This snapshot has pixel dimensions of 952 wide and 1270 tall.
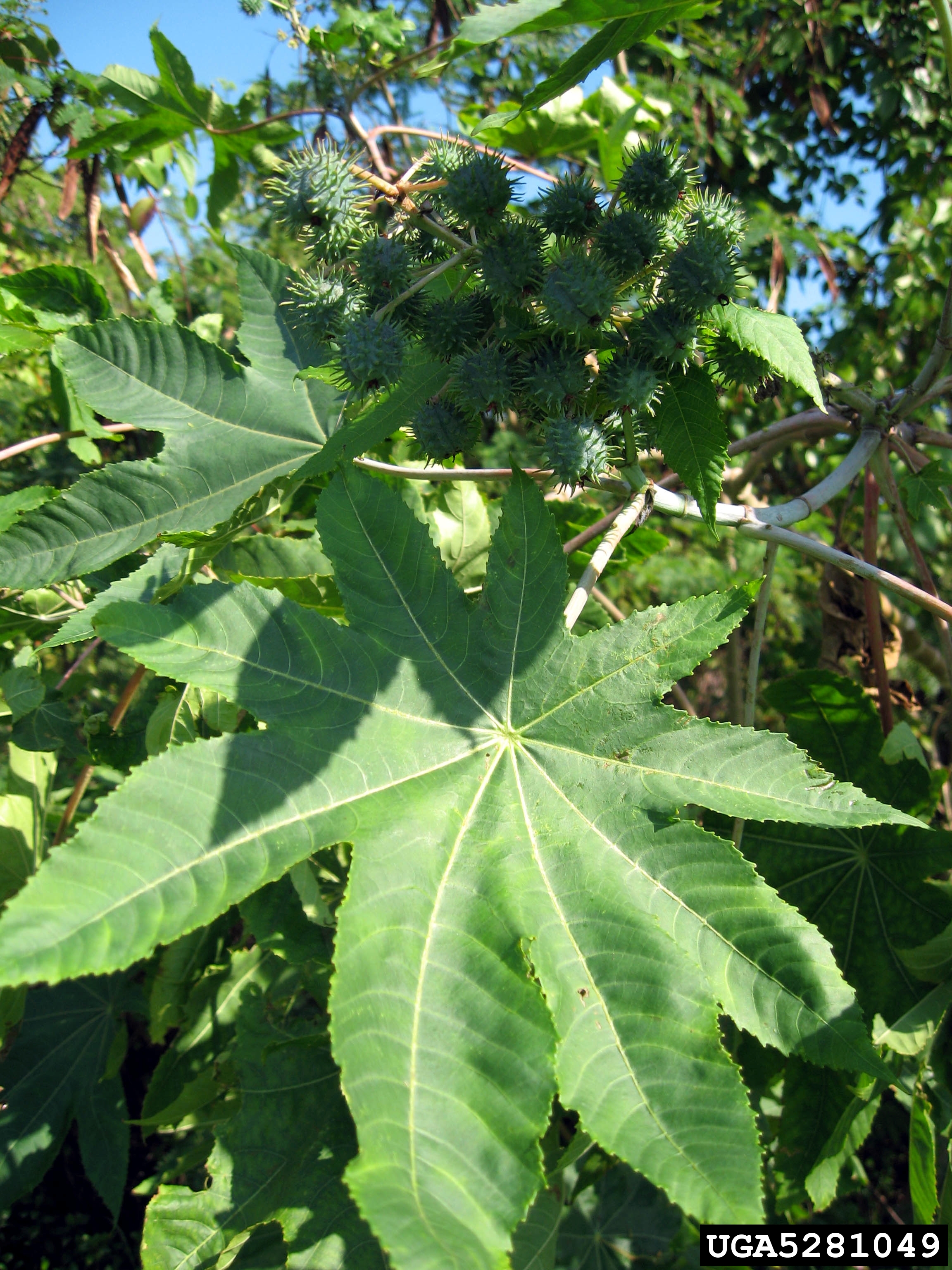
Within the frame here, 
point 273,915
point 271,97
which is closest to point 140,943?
point 273,915

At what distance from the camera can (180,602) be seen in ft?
3.92

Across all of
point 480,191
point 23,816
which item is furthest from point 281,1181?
point 480,191

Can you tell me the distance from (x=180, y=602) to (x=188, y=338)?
80 centimetres

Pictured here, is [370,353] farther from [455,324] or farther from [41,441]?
[41,441]

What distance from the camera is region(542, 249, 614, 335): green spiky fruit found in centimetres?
108

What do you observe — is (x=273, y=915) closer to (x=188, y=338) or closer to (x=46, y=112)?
(x=188, y=338)

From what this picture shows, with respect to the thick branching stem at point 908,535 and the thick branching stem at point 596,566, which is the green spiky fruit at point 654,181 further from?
the thick branching stem at point 908,535

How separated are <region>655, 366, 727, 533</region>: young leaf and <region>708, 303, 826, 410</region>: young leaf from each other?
0.10m

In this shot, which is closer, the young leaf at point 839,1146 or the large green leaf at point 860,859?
the young leaf at point 839,1146

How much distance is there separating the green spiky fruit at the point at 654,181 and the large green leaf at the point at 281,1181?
4.92 ft

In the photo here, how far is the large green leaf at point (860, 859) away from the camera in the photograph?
1.65 m

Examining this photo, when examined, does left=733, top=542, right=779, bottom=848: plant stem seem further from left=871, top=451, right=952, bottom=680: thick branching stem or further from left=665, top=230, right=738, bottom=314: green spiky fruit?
left=665, top=230, right=738, bottom=314: green spiky fruit

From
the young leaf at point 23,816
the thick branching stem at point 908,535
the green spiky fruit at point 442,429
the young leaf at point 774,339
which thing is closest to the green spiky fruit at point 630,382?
the young leaf at point 774,339

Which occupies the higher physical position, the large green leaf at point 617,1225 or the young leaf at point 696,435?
the young leaf at point 696,435
